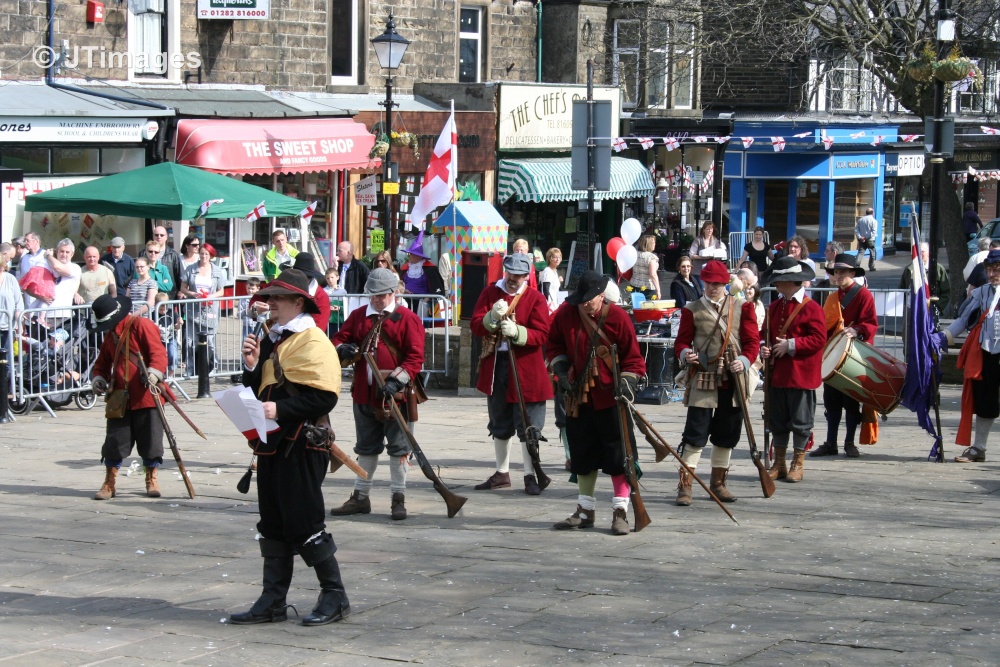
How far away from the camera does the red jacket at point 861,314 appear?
39.2 feet

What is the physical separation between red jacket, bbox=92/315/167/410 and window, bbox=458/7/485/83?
19527 mm

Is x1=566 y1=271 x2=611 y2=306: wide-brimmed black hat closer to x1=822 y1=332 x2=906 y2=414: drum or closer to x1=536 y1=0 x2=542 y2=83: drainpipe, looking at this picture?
x1=822 y1=332 x2=906 y2=414: drum

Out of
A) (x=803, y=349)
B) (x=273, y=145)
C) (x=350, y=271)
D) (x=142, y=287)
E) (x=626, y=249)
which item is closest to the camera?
(x=803, y=349)

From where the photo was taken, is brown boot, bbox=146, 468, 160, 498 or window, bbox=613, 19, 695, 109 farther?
window, bbox=613, 19, 695, 109

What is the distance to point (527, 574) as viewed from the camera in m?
8.06

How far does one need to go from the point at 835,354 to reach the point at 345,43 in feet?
55.8

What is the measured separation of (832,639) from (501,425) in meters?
4.20

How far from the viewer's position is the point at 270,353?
7.21 metres

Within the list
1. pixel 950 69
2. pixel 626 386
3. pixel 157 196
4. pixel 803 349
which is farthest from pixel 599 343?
pixel 157 196

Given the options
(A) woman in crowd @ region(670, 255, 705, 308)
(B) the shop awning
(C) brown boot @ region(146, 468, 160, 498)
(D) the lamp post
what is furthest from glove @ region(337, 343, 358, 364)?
(B) the shop awning

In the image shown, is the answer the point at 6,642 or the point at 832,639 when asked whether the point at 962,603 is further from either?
the point at 6,642

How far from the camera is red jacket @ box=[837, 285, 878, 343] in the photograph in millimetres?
11961

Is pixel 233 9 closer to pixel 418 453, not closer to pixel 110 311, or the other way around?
pixel 110 311

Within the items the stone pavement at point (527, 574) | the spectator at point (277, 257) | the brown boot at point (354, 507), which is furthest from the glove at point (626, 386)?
the spectator at point (277, 257)
